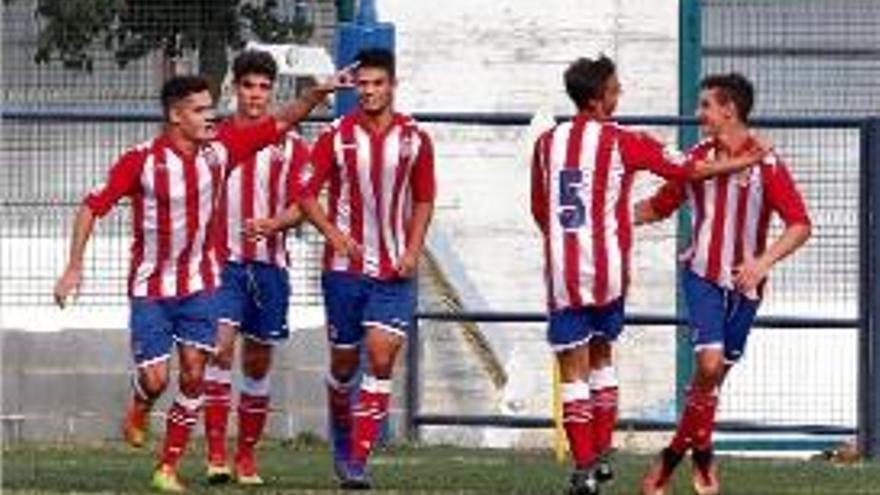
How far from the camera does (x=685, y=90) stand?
2469cm

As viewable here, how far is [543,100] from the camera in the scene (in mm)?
25078

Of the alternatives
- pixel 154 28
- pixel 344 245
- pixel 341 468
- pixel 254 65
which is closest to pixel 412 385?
pixel 154 28

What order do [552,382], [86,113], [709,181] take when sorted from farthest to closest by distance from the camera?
[552,382] < [86,113] < [709,181]

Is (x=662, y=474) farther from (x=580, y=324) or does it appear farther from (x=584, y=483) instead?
(x=580, y=324)

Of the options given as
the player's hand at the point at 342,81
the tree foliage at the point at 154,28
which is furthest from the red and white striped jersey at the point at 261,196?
the tree foliage at the point at 154,28

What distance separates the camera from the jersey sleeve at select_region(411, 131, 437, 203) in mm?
16688

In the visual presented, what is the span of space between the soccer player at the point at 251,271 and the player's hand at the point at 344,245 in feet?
1.82

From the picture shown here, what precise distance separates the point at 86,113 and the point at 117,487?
616 cm

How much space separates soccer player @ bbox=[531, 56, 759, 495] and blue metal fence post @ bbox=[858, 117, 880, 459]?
18.6ft

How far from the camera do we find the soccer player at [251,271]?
56.3ft

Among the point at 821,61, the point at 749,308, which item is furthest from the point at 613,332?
the point at 821,61

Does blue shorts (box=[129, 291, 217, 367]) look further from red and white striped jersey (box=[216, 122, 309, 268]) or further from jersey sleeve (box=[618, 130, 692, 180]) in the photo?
jersey sleeve (box=[618, 130, 692, 180])

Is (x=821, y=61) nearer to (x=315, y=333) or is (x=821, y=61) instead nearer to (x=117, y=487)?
(x=315, y=333)

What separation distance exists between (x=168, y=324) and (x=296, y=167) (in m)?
1.59
